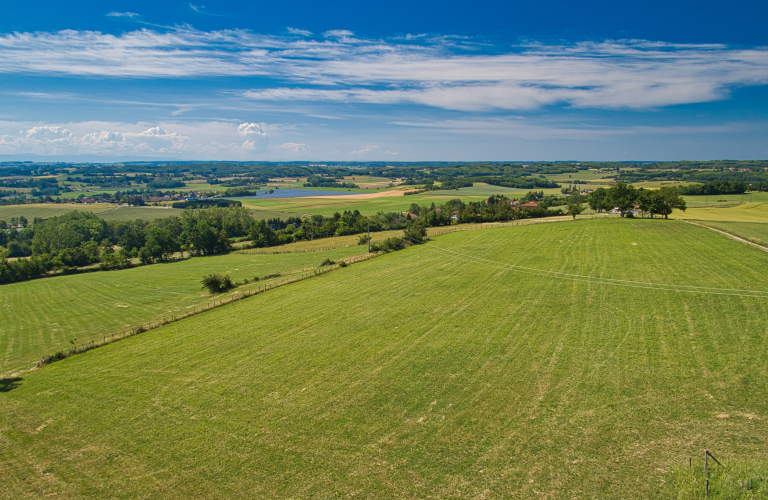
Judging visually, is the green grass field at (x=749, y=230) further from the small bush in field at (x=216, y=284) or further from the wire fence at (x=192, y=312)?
the small bush in field at (x=216, y=284)

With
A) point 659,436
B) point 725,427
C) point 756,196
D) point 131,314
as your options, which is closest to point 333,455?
point 659,436

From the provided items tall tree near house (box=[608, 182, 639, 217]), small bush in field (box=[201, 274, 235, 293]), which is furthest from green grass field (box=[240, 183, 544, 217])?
small bush in field (box=[201, 274, 235, 293])

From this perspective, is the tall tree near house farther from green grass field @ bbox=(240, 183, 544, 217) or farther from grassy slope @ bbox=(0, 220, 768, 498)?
green grass field @ bbox=(240, 183, 544, 217)

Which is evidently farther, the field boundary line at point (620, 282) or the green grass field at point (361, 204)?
the green grass field at point (361, 204)

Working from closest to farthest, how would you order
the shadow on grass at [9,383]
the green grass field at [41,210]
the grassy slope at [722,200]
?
the shadow on grass at [9,383] → the grassy slope at [722,200] → the green grass field at [41,210]

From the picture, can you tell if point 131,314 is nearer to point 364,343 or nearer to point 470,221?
point 364,343

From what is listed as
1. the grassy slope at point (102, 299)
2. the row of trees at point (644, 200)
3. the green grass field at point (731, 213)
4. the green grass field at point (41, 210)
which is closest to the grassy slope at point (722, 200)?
the green grass field at point (731, 213)

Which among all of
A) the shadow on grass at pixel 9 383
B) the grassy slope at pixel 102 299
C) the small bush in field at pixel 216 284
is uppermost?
the small bush in field at pixel 216 284
